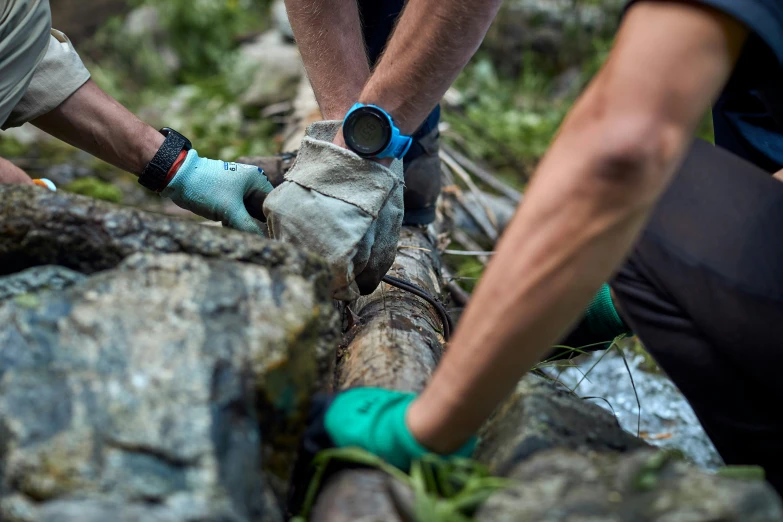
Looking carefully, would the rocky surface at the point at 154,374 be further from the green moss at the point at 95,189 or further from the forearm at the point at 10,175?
the green moss at the point at 95,189

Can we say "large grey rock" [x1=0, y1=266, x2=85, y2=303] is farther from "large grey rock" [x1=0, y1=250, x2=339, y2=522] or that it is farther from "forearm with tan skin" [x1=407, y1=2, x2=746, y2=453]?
"forearm with tan skin" [x1=407, y1=2, x2=746, y2=453]

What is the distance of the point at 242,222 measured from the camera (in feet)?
7.84

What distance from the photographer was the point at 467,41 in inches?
77.4

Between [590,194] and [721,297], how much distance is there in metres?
0.57

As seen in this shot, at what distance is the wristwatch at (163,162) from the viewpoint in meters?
2.58

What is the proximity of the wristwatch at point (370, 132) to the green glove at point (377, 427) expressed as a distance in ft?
2.54

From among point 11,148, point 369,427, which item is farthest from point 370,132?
point 11,148

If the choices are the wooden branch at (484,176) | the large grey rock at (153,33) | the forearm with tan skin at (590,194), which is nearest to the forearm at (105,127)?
the forearm with tan skin at (590,194)

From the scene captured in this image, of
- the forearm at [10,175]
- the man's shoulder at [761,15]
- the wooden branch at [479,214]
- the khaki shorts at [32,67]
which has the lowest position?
the wooden branch at [479,214]

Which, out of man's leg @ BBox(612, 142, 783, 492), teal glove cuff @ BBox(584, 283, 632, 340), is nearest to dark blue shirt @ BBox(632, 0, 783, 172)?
man's leg @ BBox(612, 142, 783, 492)

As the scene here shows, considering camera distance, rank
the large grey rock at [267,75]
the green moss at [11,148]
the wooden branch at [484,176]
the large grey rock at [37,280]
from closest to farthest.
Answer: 1. the large grey rock at [37,280]
2. the wooden branch at [484,176]
3. the green moss at [11,148]
4. the large grey rock at [267,75]

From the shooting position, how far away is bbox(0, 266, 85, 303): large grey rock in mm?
1519

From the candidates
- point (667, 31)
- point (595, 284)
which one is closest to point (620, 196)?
point (595, 284)

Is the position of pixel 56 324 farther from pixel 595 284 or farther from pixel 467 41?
pixel 467 41
